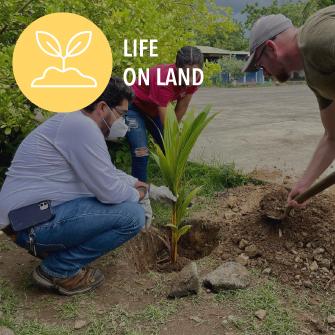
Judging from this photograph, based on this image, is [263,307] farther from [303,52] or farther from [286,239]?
[303,52]

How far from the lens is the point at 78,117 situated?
2332 mm

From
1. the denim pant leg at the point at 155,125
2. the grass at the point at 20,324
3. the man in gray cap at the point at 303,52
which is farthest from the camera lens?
the denim pant leg at the point at 155,125

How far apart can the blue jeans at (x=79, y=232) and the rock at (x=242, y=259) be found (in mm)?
725

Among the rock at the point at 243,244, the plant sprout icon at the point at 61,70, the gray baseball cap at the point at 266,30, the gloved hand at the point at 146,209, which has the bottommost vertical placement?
the rock at the point at 243,244

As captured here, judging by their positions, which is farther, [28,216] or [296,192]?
[296,192]

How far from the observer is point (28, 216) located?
2.35 m

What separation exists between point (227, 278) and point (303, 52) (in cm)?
133

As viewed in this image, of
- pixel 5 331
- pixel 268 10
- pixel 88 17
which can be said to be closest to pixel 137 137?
pixel 88 17

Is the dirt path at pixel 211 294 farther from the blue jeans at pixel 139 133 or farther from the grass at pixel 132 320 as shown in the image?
the blue jeans at pixel 139 133

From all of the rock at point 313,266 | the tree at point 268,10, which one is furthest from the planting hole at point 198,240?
the tree at point 268,10

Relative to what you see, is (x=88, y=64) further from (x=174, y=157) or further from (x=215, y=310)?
(x=215, y=310)

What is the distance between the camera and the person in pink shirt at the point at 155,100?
127 inches

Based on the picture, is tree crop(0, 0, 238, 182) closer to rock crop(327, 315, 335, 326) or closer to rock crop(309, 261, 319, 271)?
rock crop(309, 261, 319, 271)

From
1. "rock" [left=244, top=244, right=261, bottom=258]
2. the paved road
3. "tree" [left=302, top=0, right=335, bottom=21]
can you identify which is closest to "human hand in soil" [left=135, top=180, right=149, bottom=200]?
"rock" [left=244, top=244, right=261, bottom=258]
